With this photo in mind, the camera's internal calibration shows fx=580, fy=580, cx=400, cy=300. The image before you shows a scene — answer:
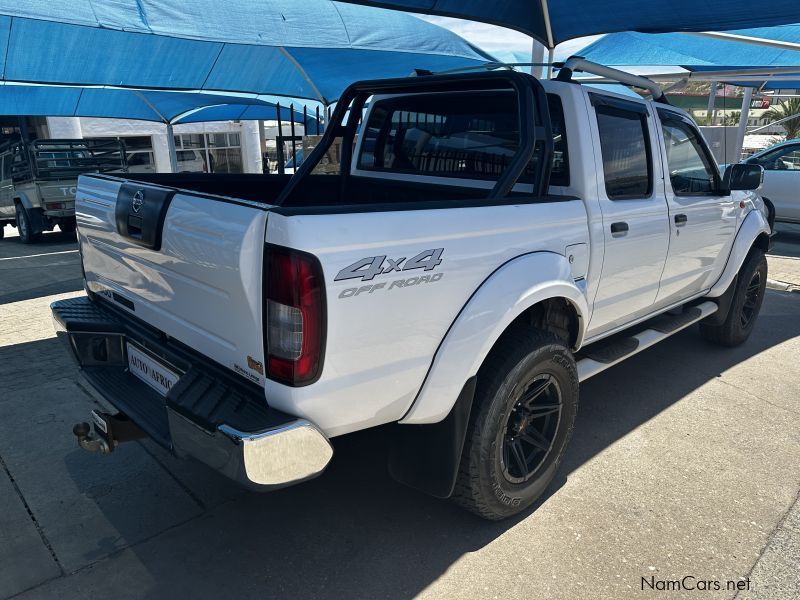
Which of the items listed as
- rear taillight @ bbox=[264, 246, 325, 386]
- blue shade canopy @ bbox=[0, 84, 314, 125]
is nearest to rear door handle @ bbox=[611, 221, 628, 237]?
rear taillight @ bbox=[264, 246, 325, 386]

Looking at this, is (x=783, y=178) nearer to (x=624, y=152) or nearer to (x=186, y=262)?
(x=624, y=152)

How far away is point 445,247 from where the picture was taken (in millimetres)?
→ 2113

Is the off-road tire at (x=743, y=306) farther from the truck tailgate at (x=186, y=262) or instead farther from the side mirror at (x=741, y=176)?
the truck tailgate at (x=186, y=262)

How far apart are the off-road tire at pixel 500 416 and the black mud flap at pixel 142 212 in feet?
4.79

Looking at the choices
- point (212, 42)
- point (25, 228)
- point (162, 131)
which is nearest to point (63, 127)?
point (162, 131)

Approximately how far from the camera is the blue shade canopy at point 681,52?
1034cm

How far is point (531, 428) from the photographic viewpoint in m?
2.83

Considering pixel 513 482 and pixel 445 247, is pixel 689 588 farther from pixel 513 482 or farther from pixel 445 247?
pixel 445 247

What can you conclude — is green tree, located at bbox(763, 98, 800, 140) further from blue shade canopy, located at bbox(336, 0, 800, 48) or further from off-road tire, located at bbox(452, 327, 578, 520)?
off-road tire, located at bbox(452, 327, 578, 520)

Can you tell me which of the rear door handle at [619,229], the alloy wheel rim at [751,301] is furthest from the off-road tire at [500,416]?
the alloy wheel rim at [751,301]

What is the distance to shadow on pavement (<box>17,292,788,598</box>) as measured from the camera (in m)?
2.37

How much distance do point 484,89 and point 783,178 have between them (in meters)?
9.54

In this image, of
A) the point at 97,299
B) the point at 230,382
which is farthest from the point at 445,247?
the point at 97,299

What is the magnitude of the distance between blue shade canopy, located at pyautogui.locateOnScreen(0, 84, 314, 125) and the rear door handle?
12.6 m
